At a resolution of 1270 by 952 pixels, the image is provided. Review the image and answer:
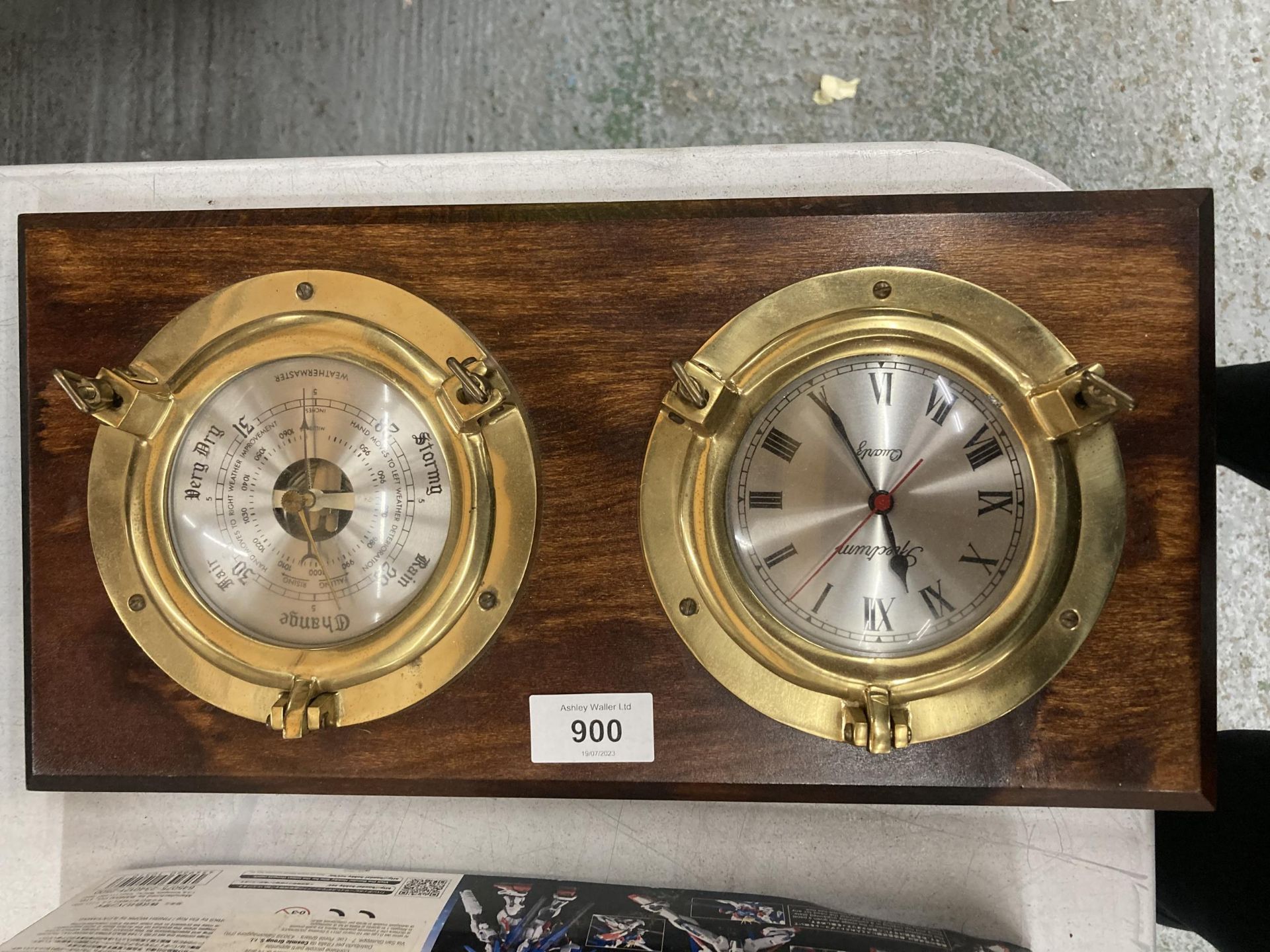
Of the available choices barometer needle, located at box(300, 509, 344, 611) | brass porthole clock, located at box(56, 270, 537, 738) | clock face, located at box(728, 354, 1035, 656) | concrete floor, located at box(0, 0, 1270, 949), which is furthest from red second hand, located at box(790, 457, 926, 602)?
concrete floor, located at box(0, 0, 1270, 949)

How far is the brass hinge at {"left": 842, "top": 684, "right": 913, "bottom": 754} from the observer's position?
65cm

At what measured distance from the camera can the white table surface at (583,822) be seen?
732 mm

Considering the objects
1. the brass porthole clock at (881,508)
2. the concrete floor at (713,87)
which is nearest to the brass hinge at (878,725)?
the brass porthole clock at (881,508)

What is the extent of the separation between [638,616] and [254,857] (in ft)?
1.33

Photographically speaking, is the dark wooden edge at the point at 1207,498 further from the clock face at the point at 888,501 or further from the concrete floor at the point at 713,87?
the concrete floor at the point at 713,87

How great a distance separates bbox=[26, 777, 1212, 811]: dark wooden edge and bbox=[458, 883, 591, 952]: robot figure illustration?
0.26 ft

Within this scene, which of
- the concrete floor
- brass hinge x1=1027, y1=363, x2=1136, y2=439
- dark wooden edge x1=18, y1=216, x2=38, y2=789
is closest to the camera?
brass hinge x1=1027, y1=363, x2=1136, y2=439

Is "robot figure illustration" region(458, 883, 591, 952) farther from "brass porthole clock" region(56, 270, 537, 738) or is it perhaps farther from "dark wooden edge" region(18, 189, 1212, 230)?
"dark wooden edge" region(18, 189, 1212, 230)

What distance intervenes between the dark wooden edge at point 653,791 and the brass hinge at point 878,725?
52 mm

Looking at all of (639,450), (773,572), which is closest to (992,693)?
(773,572)

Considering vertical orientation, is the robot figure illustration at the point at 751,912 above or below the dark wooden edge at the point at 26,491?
below

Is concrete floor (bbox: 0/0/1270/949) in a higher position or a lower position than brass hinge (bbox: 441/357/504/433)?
higher

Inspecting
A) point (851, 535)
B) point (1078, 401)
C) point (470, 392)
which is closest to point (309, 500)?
point (470, 392)

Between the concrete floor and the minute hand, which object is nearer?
the minute hand
